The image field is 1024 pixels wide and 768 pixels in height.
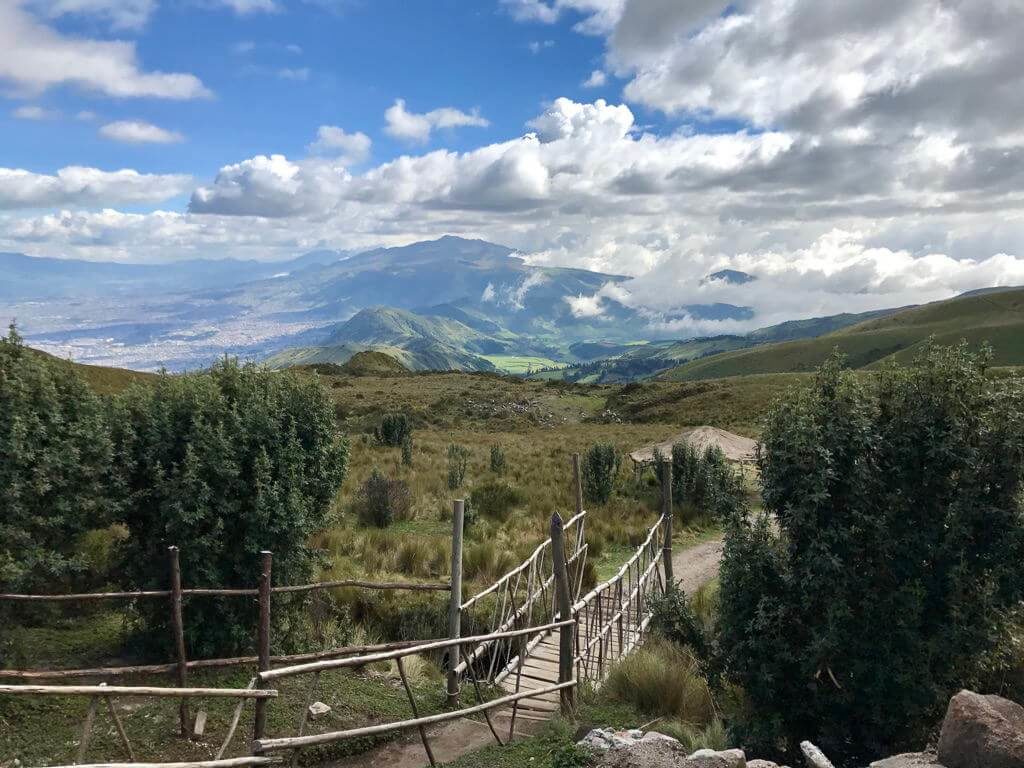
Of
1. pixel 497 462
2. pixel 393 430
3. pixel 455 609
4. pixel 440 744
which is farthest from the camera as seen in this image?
pixel 393 430

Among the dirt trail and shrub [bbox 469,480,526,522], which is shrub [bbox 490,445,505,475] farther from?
the dirt trail

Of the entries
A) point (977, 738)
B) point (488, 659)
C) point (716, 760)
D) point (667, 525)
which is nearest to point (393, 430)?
point (667, 525)

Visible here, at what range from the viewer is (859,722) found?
699 cm

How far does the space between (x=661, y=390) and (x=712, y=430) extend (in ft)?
140

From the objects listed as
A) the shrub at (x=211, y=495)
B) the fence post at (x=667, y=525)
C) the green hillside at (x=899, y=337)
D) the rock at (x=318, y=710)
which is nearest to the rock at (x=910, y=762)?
the rock at (x=318, y=710)

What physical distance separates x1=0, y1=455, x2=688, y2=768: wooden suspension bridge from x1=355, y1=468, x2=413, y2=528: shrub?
5562 mm

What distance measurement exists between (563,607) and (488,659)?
309cm

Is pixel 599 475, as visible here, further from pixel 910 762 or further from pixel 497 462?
pixel 910 762

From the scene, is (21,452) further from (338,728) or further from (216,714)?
(338,728)

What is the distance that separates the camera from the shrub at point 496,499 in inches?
752

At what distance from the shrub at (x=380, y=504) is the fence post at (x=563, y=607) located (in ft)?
30.6

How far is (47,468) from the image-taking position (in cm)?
780

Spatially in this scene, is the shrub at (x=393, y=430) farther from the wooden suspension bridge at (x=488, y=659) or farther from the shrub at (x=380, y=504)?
the wooden suspension bridge at (x=488, y=659)

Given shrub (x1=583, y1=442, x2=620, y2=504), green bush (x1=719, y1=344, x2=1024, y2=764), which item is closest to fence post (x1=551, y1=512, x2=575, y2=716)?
green bush (x1=719, y1=344, x2=1024, y2=764)
